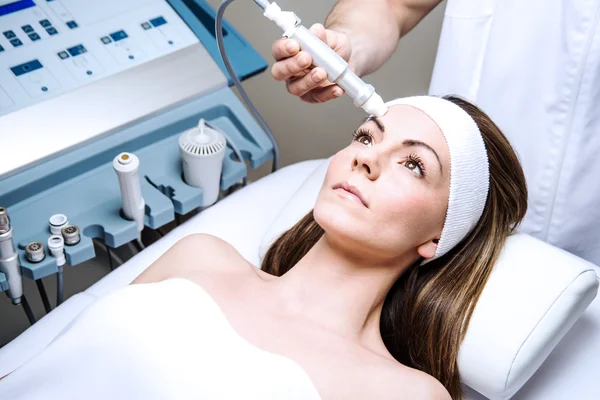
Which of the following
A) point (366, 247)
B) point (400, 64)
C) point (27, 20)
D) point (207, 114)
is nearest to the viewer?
point (366, 247)

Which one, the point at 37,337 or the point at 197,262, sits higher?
the point at 197,262

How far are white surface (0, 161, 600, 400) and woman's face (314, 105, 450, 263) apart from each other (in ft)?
0.74

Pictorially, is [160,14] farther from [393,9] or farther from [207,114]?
[393,9]

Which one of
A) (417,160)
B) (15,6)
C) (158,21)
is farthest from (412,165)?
(15,6)

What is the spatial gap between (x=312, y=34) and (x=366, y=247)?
0.35 meters

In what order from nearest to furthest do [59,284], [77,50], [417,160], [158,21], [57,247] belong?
[417,160] → [57,247] → [59,284] → [77,50] → [158,21]

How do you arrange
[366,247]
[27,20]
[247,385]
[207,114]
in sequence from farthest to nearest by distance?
[207,114], [27,20], [366,247], [247,385]

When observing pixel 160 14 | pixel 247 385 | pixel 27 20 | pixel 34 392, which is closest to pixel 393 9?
pixel 160 14

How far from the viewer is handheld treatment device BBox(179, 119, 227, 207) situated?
1.44m

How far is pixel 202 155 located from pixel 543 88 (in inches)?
26.4

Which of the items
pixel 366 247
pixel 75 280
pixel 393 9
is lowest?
pixel 75 280

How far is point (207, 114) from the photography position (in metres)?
1.59

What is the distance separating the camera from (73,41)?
58.9 inches

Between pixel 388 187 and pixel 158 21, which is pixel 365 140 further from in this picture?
pixel 158 21
